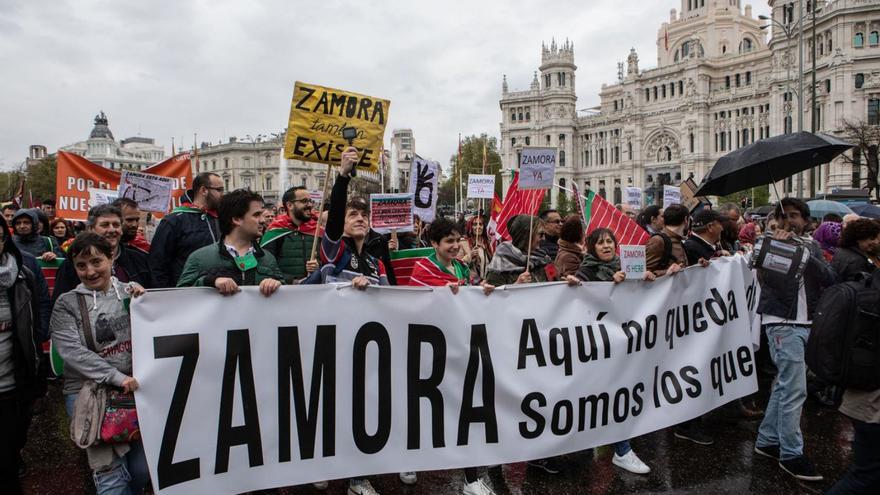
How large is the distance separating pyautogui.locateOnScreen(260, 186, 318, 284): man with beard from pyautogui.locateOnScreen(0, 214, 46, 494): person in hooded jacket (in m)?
1.90

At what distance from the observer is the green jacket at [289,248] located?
4.88 metres

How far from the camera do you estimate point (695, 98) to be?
7981cm

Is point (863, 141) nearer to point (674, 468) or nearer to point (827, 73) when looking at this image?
point (827, 73)

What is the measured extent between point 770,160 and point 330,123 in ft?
14.0

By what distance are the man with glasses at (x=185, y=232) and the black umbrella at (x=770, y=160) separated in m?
4.84

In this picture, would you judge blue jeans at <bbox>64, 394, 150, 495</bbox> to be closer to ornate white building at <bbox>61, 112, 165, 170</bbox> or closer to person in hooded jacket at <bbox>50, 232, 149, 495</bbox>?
person in hooded jacket at <bbox>50, 232, 149, 495</bbox>

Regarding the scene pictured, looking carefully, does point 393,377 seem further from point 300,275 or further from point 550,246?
point 550,246

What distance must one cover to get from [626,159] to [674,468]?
290ft

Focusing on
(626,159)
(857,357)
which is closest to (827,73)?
(626,159)

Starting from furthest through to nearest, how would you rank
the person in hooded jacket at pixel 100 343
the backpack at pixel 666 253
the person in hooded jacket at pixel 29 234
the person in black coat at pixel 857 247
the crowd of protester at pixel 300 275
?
the person in hooded jacket at pixel 29 234, the backpack at pixel 666 253, the person in black coat at pixel 857 247, the crowd of protester at pixel 300 275, the person in hooded jacket at pixel 100 343

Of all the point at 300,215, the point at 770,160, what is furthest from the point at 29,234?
the point at 770,160

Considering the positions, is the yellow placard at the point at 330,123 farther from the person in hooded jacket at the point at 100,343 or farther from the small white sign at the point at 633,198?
the small white sign at the point at 633,198

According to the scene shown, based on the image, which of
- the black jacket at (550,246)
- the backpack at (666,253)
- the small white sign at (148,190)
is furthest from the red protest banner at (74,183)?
the backpack at (666,253)

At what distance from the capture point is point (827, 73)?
178 ft
